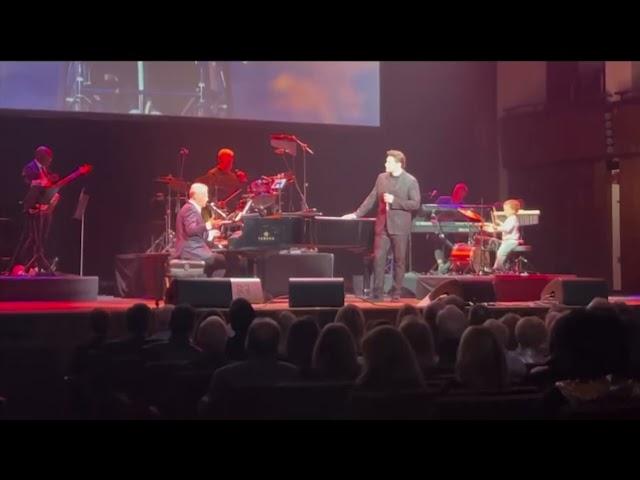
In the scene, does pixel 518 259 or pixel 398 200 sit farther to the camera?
pixel 518 259

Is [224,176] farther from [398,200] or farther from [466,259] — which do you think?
[466,259]

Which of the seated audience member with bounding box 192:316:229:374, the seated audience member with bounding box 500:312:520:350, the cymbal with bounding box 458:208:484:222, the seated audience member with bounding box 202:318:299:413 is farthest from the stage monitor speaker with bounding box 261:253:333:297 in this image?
the seated audience member with bounding box 202:318:299:413

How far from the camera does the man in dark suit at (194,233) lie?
845 cm

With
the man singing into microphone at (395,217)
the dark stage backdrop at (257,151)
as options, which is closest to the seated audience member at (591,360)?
the man singing into microphone at (395,217)

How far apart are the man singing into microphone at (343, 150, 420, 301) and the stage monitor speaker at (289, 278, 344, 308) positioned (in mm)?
1894

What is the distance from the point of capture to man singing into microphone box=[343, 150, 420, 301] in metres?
8.56

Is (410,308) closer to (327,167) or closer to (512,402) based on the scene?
(512,402)

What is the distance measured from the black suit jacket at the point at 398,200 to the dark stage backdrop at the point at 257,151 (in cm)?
266

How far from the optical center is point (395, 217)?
8.58m

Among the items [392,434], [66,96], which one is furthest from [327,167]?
[392,434]

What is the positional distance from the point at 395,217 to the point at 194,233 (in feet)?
7.04

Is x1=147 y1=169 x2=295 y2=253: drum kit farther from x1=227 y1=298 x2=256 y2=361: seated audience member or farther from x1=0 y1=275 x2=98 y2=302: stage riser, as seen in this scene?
x1=227 y1=298 x2=256 y2=361: seated audience member

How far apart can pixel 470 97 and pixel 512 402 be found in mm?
9359

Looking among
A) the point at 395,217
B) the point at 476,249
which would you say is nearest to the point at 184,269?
the point at 395,217
